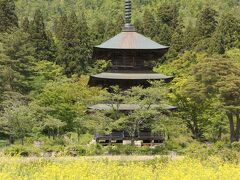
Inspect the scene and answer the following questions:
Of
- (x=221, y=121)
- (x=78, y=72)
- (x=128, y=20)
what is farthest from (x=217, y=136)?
(x=78, y=72)

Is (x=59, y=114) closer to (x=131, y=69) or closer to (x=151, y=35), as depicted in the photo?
(x=131, y=69)

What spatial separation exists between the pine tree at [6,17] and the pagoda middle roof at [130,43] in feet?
58.6

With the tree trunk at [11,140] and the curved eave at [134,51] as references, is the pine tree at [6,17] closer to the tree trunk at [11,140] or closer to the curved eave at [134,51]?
the tree trunk at [11,140]

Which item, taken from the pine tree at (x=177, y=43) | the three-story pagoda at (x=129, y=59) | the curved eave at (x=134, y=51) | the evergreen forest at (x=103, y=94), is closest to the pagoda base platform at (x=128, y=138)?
the evergreen forest at (x=103, y=94)

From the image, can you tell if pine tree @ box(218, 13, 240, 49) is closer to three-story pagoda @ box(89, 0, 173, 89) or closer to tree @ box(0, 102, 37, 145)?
three-story pagoda @ box(89, 0, 173, 89)

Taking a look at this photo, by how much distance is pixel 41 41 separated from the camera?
48.6 meters

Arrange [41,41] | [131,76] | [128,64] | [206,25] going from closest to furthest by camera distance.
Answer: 1. [131,76]
2. [128,64]
3. [41,41]
4. [206,25]

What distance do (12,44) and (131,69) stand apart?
33.0 ft

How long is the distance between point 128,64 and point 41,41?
700 inches

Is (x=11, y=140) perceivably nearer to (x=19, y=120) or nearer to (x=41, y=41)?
(x=19, y=120)

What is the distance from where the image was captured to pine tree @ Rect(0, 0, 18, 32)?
159ft

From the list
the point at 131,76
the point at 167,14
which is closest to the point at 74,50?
the point at 167,14

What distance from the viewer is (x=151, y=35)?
53.7 m

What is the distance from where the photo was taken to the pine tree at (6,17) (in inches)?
1906
